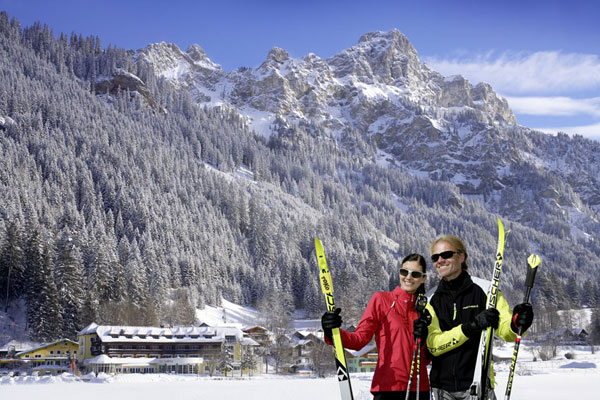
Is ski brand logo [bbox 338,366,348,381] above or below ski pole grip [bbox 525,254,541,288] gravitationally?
below

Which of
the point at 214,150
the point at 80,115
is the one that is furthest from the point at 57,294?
the point at 214,150

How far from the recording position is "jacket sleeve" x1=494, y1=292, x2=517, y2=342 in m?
4.89

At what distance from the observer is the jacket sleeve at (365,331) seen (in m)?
5.61

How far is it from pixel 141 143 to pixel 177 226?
5725cm

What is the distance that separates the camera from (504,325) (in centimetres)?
494

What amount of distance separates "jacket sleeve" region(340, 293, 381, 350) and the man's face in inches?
29.6

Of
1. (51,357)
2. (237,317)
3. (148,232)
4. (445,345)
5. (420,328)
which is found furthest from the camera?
(148,232)

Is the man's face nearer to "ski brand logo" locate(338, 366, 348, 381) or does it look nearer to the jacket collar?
the jacket collar

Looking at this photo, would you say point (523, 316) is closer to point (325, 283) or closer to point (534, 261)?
point (534, 261)

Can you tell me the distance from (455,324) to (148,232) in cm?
10889

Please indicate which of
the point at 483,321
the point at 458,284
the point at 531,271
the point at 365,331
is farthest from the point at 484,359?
the point at 365,331

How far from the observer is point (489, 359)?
5070 mm

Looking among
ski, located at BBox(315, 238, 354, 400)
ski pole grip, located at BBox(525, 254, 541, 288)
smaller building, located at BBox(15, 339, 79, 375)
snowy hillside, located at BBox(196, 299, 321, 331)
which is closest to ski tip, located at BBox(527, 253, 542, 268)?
ski pole grip, located at BBox(525, 254, 541, 288)

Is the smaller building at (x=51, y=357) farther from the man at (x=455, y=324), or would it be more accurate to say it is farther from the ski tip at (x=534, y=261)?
the ski tip at (x=534, y=261)
